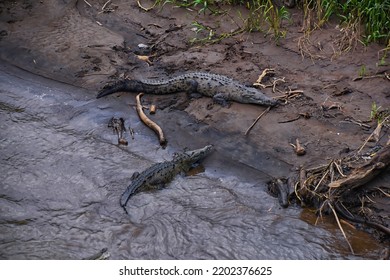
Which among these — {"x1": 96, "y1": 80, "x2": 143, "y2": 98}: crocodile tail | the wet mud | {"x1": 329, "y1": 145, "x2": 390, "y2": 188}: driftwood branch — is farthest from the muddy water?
{"x1": 329, "y1": 145, "x2": 390, "y2": 188}: driftwood branch

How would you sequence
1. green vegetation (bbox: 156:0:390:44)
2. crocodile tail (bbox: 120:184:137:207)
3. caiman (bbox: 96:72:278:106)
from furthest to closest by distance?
1. green vegetation (bbox: 156:0:390:44)
2. caiman (bbox: 96:72:278:106)
3. crocodile tail (bbox: 120:184:137:207)

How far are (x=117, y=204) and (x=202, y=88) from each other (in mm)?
2425

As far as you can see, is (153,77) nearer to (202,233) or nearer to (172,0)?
(172,0)

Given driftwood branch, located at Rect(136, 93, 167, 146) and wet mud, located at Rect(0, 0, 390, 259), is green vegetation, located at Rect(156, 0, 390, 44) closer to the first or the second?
wet mud, located at Rect(0, 0, 390, 259)

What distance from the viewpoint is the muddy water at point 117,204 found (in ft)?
17.2

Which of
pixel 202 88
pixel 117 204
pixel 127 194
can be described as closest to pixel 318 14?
pixel 202 88

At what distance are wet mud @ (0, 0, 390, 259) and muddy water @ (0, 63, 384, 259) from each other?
0.05ft

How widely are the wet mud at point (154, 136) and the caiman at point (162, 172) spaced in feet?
0.33

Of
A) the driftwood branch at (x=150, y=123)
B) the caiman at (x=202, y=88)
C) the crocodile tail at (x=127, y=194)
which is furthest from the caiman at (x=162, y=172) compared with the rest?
the caiman at (x=202, y=88)

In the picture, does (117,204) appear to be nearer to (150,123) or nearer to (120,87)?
(150,123)

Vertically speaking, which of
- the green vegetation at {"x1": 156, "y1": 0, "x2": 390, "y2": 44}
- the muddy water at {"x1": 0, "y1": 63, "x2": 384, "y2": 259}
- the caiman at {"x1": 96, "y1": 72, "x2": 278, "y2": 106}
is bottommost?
the muddy water at {"x1": 0, "y1": 63, "x2": 384, "y2": 259}

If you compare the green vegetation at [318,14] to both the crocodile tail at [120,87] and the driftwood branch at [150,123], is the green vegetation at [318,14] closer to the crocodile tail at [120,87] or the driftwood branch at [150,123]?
the crocodile tail at [120,87]

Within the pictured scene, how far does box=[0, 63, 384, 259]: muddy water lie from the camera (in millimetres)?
5254

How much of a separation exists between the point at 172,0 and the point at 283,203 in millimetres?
4876
